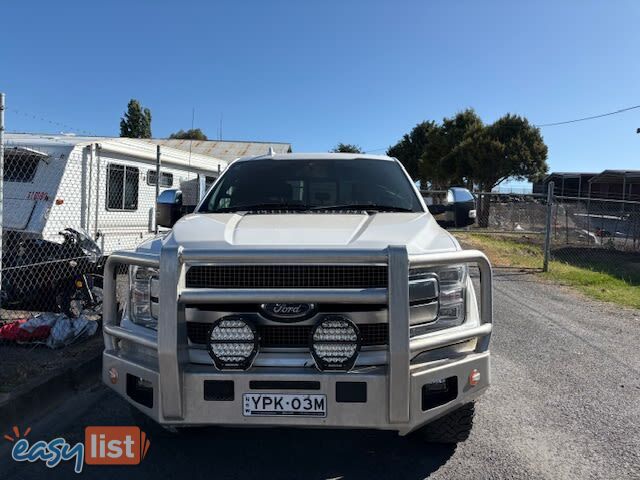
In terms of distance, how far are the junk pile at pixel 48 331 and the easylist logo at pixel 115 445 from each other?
176 cm

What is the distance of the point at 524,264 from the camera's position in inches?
516

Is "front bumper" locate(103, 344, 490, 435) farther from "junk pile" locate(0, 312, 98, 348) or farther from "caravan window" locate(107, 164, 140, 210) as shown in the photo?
"caravan window" locate(107, 164, 140, 210)

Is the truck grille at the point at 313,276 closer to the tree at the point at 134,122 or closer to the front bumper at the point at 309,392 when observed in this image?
the front bumper at the point at 309,392

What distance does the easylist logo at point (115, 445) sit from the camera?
3.28 metres

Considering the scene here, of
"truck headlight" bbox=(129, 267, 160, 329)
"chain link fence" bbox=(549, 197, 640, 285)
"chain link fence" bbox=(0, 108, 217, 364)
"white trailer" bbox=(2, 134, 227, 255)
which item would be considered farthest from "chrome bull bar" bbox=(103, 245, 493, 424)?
"chain link fence" bbox=(549, 197, 640, 285)

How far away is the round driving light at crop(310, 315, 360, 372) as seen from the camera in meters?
2.51

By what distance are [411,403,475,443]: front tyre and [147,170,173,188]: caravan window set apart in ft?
28.7

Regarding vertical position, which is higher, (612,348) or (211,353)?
(211,353)

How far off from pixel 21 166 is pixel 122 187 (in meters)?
1.71

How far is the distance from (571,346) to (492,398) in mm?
2131

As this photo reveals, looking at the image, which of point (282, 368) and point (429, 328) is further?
point (429, 328)

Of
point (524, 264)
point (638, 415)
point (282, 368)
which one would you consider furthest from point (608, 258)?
point (282, 368)

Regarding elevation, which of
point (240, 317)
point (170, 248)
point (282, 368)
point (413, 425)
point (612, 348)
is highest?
point (170, 248)

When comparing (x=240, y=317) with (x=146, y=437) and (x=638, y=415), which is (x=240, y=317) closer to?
(x=146, y=437)
